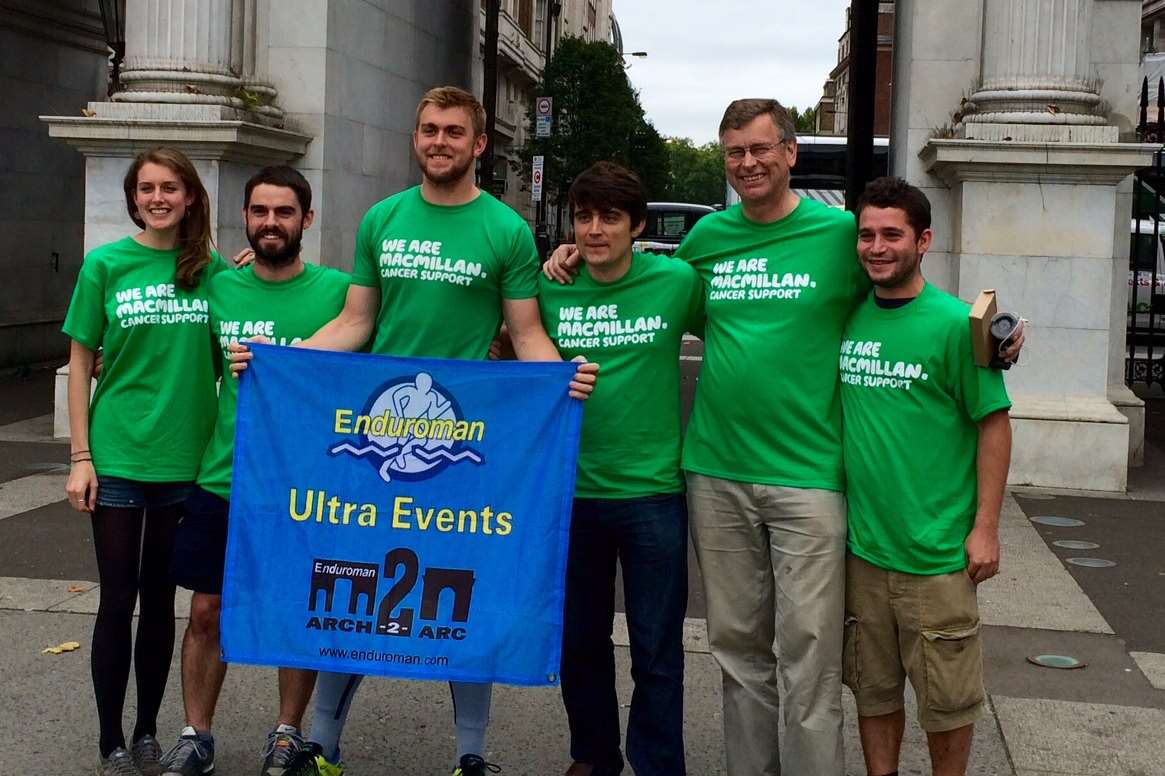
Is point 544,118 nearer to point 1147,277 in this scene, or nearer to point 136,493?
point 1147,277

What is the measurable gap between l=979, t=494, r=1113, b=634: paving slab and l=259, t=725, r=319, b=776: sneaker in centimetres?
361

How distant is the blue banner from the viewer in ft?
14.5

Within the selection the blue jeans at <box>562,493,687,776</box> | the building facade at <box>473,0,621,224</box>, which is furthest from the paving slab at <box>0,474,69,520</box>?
the building facade at <box>473,0,621,224</box>

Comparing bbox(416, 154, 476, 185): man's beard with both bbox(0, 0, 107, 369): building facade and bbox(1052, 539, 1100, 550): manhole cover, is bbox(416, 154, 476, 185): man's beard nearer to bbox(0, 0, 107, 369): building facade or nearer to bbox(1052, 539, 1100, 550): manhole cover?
bbox(1052, 539, 1100, 550): manhole cover

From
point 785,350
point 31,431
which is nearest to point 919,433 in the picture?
point 785,350

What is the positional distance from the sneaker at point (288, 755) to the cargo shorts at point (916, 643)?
66.6 inches

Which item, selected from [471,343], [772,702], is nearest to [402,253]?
[471,343]

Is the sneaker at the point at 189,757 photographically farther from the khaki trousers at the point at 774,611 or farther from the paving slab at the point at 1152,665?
the paving slab at the point at 1152,665

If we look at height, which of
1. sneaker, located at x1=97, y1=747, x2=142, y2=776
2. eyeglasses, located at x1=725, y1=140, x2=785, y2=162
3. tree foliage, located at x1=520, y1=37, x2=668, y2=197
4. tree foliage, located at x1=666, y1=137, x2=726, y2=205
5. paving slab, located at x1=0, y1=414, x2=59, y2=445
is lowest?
sneaker, located at x1=97, y1=747, x2=142, y2=776

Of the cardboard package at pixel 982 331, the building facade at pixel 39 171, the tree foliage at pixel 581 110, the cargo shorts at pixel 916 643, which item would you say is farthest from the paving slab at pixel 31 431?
the tree foliage at pixel 581 110

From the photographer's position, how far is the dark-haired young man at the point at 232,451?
4.68 m

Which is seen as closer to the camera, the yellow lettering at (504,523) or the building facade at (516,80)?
the yellow lettering at (504,523)

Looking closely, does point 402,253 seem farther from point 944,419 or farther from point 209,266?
point 944,419

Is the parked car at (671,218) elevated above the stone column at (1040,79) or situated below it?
above
